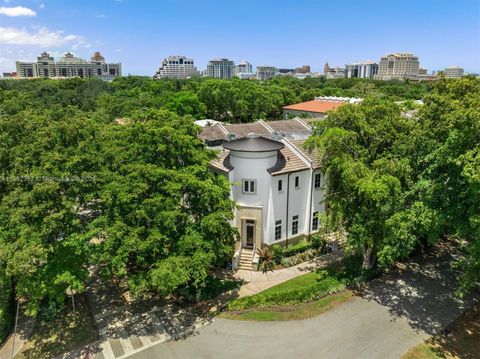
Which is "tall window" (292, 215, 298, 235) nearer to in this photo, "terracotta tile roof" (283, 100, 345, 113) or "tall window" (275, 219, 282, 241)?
"tall window" (275, 219, 282, 241)

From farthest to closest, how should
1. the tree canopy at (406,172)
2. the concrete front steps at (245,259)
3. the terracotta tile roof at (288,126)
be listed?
1. the terracotta tile roof at (288,126)
2. the concrete front steps at (245,259)
3. the tree canopy at (406,172)

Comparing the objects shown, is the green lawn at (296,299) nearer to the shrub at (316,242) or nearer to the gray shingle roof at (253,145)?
the shrub at (316,242)

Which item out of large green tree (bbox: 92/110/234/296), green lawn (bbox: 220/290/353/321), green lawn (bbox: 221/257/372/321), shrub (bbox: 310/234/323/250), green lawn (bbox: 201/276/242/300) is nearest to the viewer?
large green tree (bbox: 92/110/234/296)

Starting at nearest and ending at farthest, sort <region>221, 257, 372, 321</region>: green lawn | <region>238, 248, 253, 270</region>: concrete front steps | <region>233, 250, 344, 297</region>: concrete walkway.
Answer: <region>221, 257, 372, 321</region>: green lawn → <region>233, 250, 344, 297</region>: concrete walkway → <region>238, 248, 253, 270</region>: concrete front steps

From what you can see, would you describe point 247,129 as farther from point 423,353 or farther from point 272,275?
point 423,353

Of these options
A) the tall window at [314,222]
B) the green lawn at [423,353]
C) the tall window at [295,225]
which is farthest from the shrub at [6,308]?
the tall window at [314,222]

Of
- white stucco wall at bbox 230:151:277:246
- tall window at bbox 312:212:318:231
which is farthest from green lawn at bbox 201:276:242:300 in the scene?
tall window at bbox 312:212:318:231
